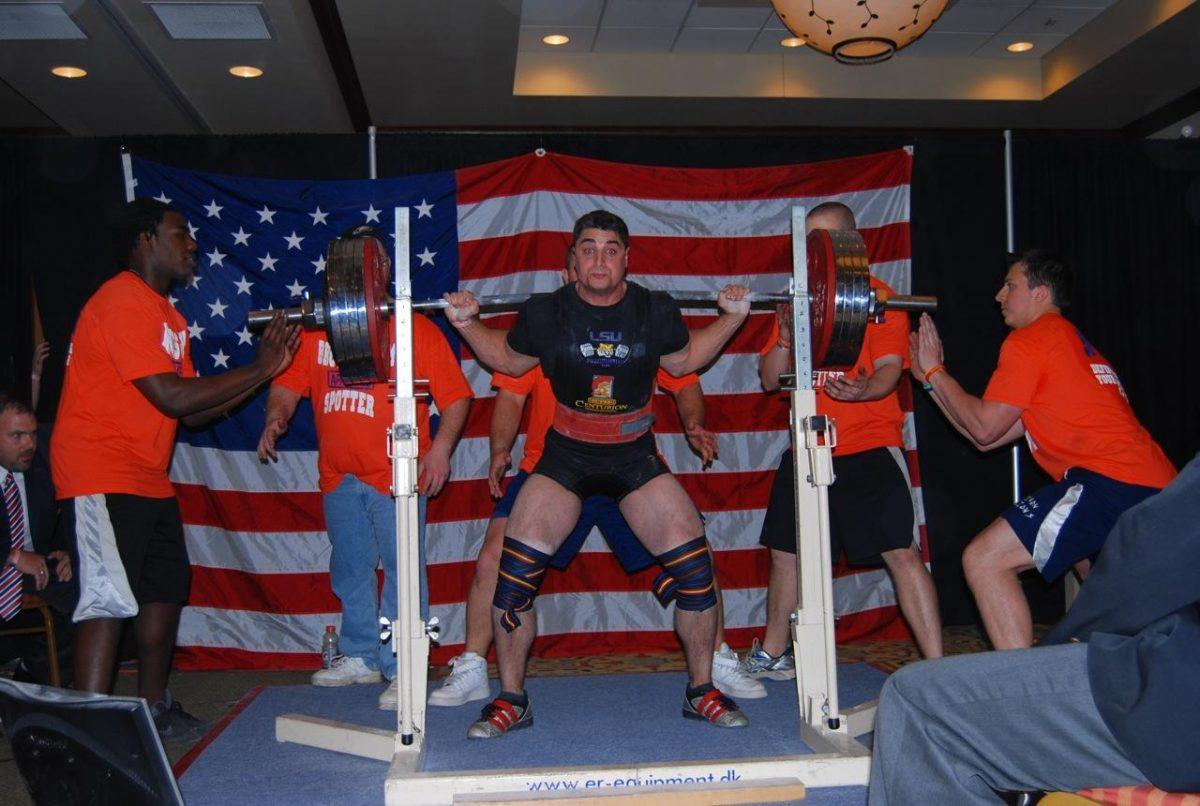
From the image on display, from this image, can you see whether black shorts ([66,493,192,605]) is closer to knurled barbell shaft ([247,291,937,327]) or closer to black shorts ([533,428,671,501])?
knurled barbell shaft ([247,291,937,327])

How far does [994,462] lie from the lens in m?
5.65

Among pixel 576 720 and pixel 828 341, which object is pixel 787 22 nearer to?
pixel 828 341

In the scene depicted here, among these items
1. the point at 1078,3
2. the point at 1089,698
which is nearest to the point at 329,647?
the point at 1089,698

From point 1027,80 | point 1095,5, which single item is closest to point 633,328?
point 1095,5

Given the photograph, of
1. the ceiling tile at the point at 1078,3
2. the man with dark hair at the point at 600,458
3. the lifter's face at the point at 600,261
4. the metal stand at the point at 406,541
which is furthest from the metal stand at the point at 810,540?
the ceiling tile at the point at 1078,3

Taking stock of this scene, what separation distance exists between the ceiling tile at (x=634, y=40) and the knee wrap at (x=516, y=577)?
135 inches

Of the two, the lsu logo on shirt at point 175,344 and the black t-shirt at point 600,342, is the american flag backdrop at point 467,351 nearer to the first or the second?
the lsu logo on shirt at point 175,344

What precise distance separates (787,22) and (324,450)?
8.25 ft

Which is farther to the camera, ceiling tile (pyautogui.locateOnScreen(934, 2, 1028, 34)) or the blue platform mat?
ceiling tile (pyautogui.locateOnScreen(934, 2, 1028, 34))

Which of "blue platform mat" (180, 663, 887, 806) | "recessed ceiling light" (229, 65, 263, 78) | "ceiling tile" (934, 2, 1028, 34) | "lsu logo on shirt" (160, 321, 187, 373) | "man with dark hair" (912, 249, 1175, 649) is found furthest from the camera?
"ceiling tile" (934, 2, 1028, 34)

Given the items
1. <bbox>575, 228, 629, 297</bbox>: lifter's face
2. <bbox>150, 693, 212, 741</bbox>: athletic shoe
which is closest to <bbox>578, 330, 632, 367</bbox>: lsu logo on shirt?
<bbox>575, 228, 629, 297</bbox>: lifter's face

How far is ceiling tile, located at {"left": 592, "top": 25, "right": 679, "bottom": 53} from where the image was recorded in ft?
19.4

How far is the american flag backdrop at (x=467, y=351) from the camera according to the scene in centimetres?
510

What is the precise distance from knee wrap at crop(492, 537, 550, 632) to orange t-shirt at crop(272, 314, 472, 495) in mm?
913
